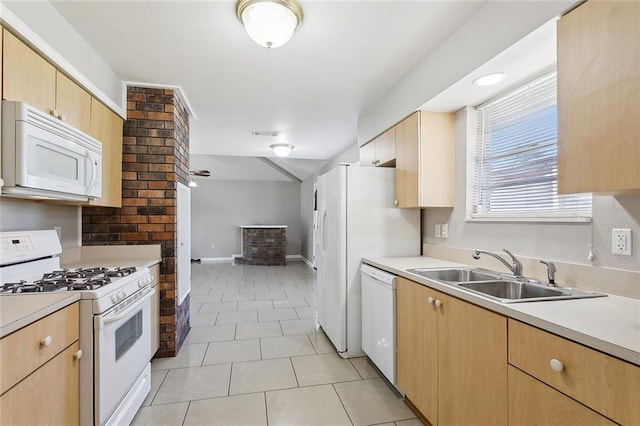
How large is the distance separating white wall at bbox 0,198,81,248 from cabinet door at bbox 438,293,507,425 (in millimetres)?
2567

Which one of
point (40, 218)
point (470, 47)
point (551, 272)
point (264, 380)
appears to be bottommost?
point (264, 380)

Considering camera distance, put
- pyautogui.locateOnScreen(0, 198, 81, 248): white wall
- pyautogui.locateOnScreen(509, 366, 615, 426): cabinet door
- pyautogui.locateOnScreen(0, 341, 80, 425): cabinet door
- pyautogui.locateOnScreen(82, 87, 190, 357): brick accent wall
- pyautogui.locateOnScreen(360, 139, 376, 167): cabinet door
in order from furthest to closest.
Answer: pyautogui.locateOnScreen(360, 139, 376, 167): cabinet door < pyautogui.locateOnScreen(82, 87, 190, 357): brick accent wall < pyautogui.locateOnScreen(0, 198, 81, 248): white wall < pyautogui.locateOnScreen(0, 341, 80, 425): cabinet door < pyautogui.locateOnScreen(509, 366, 615, 426): cabinet door

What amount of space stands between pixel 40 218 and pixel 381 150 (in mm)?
2868

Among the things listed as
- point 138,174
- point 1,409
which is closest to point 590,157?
point 1,409

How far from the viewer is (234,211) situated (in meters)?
9.23

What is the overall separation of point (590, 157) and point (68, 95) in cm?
279

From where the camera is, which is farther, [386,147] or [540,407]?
[386,147]

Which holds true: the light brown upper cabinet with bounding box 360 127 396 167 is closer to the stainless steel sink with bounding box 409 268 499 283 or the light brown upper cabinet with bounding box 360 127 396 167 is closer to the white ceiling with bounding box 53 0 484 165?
the white ceiling with bounding box 53 0 484 165

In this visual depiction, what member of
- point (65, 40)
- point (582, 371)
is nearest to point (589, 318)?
point (582, 371)

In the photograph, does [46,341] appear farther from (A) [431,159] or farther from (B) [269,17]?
(A) [431,159]

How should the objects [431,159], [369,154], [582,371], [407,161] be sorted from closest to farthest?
[582,371], [431,159], [407,161], [369,154]

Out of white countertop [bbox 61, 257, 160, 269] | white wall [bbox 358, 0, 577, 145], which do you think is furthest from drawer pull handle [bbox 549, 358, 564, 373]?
white countertop [bbox 61, 257, 160, 269]

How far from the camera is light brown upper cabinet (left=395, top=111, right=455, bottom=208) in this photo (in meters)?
2.49

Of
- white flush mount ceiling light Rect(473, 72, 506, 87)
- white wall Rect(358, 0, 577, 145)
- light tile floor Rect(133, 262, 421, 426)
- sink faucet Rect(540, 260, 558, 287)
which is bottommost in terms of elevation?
light tile floor Rect(133, 262, 421, 426)
